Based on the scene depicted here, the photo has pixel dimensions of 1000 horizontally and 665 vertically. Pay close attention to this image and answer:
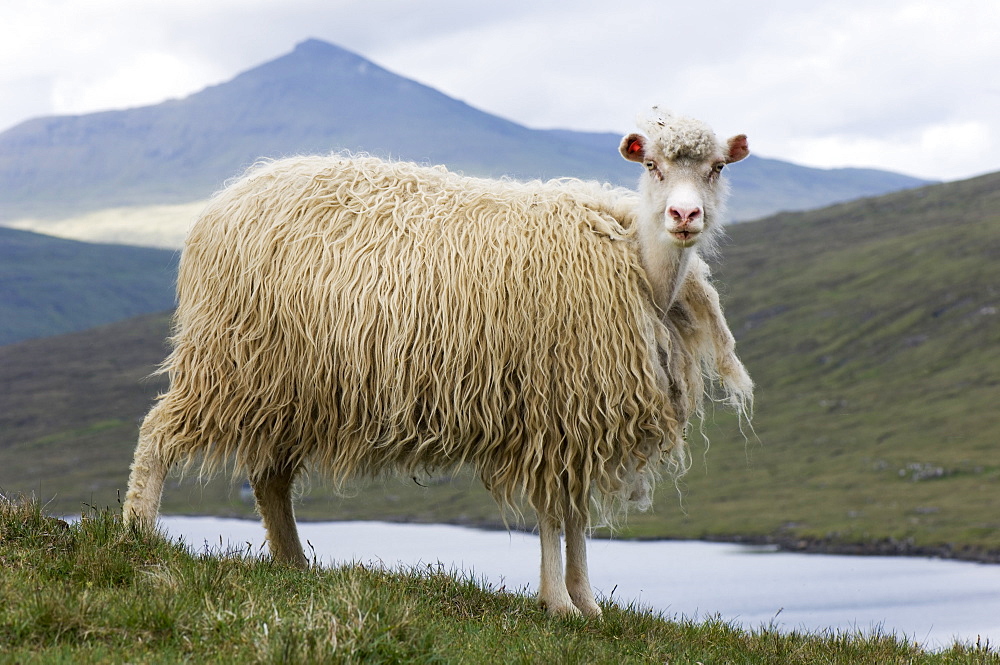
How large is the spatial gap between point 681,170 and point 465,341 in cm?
218

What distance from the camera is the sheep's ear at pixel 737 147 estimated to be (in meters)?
8.73

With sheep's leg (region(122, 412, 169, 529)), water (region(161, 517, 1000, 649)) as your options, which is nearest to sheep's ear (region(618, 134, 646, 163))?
sheep's leg (region(122, 412, 169, 529))

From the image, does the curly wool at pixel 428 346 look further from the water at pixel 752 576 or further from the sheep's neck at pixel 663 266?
the water at pixel 752 576

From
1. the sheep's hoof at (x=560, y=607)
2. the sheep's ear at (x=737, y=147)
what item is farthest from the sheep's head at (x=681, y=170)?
the sheep's hoof at (x=560, y=607)

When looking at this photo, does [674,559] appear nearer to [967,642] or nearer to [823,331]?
[823,331]

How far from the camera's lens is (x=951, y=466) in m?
103

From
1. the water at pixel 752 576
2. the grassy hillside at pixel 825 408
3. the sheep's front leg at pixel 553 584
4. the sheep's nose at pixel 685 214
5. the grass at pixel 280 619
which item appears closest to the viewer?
the grass at pixel 280 619

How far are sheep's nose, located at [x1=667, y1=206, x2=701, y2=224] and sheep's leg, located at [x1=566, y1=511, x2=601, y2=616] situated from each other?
2.56 metres

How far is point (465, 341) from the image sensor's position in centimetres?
866

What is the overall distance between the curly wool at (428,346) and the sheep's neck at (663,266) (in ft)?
0.33

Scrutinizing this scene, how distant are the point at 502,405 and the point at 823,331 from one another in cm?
14543

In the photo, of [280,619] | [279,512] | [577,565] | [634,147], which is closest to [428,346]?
[577,565]

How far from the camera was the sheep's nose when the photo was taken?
8.05 meters

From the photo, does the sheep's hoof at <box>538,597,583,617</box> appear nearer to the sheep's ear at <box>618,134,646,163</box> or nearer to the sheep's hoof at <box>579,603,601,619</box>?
the sheep's hoof at <box>579,603,601,619</box>
